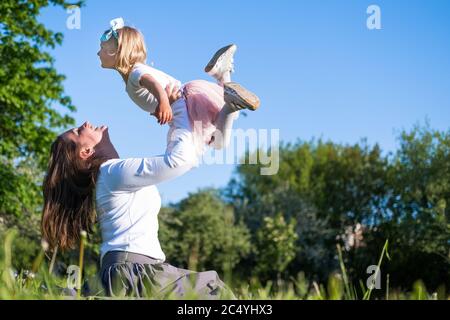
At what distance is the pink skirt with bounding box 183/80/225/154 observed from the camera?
130 inches

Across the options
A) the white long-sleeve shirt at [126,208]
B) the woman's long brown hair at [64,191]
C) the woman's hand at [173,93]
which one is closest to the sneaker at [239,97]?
the woman's hand at [173,93]

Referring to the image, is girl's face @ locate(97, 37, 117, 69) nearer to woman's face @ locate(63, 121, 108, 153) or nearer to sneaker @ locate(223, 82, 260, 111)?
woman's face @ locate(63, 121, 108, 153)

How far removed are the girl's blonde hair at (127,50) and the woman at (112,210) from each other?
0.37 meters

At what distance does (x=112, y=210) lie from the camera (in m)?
3.28

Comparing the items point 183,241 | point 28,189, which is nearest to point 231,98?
point 28,189

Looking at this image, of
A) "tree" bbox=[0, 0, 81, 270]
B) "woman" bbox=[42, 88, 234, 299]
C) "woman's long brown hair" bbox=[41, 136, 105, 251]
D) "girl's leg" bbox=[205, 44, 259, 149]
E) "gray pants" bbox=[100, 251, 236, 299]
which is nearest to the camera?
"gray pants" bbox=[100, 251, 236, 299]

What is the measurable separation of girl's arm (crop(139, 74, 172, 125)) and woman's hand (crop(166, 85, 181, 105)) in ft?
0.44

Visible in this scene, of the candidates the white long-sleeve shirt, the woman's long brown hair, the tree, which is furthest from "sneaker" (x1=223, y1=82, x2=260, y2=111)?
the tree

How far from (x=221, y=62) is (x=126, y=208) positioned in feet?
3.33

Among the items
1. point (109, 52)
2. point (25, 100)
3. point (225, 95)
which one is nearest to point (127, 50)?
point (109, 52)

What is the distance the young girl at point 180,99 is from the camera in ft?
10.2

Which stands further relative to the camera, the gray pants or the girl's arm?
the girl's arm
